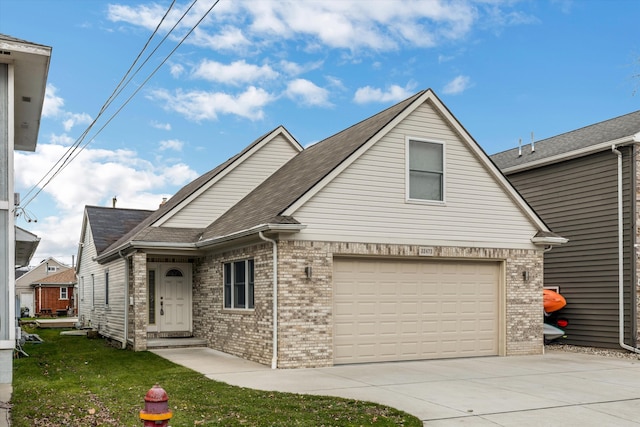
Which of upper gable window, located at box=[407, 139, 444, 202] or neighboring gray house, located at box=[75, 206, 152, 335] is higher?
upper gable window, located at box=[407, 139, 444, 202]

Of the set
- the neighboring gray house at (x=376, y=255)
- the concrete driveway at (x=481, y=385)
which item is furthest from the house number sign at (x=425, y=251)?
the concrete driveway at (x=481, y=385)

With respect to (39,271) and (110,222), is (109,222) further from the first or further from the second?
(39,271)

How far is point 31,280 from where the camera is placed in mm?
67125

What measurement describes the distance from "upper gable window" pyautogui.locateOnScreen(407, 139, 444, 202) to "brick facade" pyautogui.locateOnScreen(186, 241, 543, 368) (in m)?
1.31

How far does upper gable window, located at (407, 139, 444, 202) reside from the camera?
15070 mm

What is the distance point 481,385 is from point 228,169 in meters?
10.9

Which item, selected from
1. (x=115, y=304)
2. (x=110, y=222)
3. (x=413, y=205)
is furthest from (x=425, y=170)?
(x=110, y=222)

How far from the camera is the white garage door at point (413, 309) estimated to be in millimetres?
14219

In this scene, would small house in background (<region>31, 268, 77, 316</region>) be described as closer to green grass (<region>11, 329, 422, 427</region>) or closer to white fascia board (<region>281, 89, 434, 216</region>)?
green grass (<region>11, 329, 422, 427</region>)

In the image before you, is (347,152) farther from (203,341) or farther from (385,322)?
(203,341)

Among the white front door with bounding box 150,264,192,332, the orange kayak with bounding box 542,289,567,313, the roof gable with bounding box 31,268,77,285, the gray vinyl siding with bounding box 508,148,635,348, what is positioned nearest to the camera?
the gray vinyl siding with bounding box 508,148,635,348

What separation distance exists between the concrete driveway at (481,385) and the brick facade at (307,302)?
1.63 ft

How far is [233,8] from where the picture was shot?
10.8 meters

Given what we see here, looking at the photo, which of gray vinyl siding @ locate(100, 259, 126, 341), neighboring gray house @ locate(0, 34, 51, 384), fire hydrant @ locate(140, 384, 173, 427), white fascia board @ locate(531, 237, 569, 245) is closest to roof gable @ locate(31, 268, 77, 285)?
gray vinyl siding @ locate(100, 259, 126, 341)
